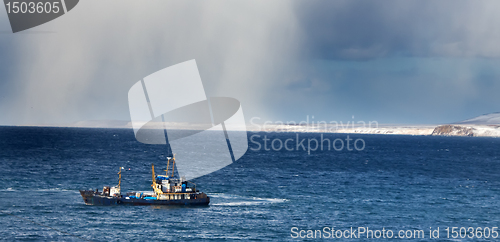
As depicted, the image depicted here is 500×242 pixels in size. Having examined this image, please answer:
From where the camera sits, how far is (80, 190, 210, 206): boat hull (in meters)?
73.3

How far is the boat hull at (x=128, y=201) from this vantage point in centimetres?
7331

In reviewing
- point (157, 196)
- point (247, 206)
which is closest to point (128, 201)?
point (157, 196)

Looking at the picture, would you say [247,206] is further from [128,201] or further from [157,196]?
[128,201]

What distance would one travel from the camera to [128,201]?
74312 millimetres

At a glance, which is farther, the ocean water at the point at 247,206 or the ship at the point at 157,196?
the ship at the point at 157,196

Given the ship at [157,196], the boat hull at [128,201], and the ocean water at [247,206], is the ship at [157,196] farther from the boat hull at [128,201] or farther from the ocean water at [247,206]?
the ocean water at [247,206]

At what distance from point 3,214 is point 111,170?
175ft

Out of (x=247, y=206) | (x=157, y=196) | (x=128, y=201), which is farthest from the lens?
(x=157, y=196)

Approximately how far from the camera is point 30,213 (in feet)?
212

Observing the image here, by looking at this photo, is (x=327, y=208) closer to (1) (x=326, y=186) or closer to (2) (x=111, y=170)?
(1) (x=326, y=186)

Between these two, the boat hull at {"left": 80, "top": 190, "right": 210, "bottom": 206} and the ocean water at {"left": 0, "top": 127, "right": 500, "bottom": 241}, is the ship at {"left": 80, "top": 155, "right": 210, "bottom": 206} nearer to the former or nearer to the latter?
the boat hull at {"left": 80, "top": 190, "right": 210, "bottom": 206}

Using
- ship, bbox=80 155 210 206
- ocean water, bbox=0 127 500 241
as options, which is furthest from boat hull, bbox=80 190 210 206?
ocean water, bbox=0 127 500 241

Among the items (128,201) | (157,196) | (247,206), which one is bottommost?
(247,206)

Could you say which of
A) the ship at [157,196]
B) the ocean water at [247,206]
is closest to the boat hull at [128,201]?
the ship at [157,196]
